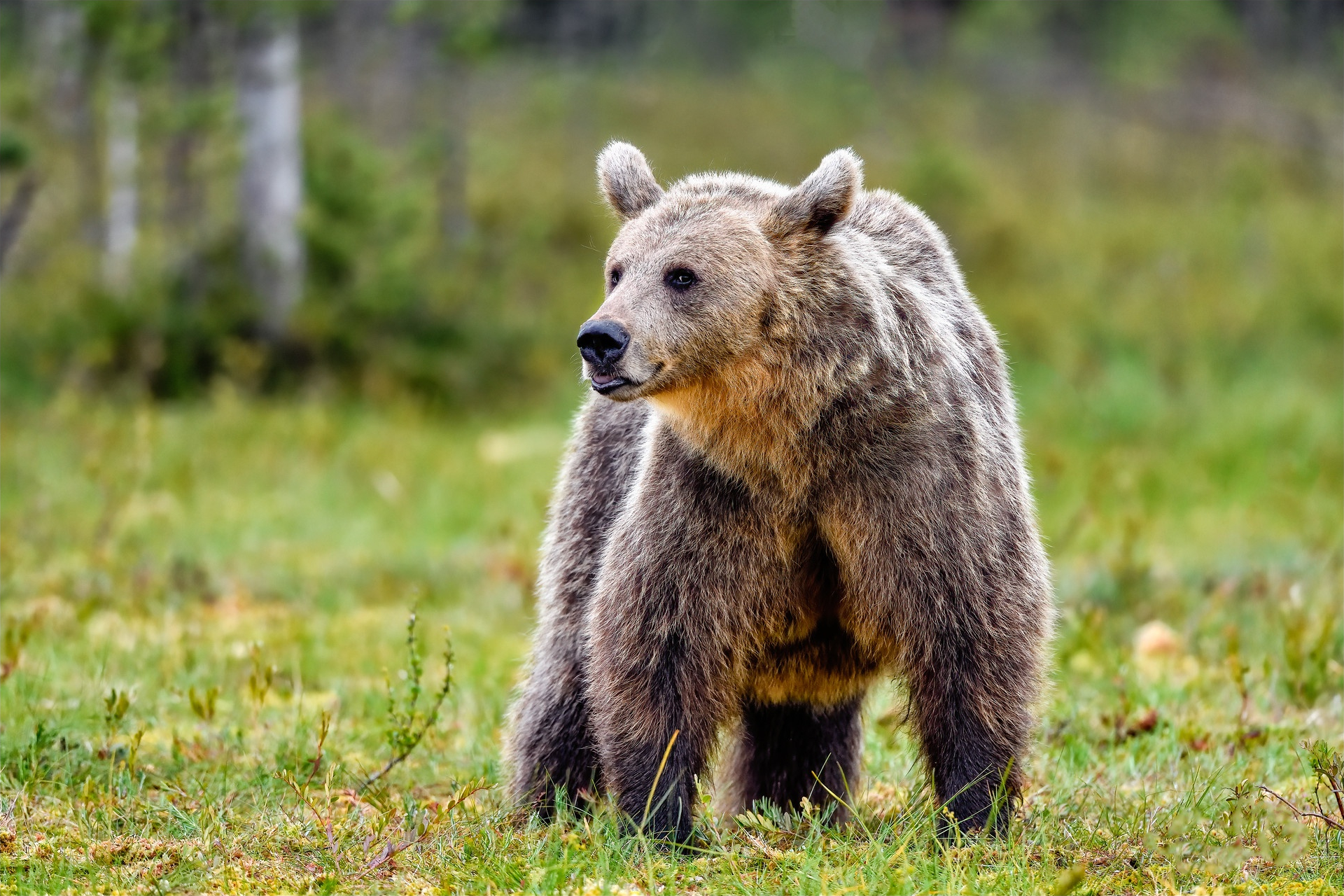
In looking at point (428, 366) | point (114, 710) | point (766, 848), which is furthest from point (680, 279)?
point (428, 366)

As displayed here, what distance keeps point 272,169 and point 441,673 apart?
7596mm

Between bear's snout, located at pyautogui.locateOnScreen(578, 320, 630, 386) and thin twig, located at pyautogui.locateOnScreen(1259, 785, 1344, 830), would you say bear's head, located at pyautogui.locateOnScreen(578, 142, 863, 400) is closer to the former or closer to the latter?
bear's snout, located at pyautogui.locateOnScreen(578, 320, 630, 386)

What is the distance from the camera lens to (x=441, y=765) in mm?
4863

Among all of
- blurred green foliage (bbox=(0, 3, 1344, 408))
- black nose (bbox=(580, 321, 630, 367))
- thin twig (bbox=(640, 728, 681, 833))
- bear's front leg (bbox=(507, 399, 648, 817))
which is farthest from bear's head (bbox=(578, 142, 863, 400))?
blurred green foliage (bbox=(0, 3, 1344, 408))

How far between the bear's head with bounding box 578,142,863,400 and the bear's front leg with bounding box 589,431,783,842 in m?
0.29

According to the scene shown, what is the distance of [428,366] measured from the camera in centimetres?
1323

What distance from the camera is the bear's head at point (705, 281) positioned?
A: 360 cm

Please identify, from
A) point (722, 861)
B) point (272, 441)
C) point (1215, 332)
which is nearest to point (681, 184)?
point (722, 861)

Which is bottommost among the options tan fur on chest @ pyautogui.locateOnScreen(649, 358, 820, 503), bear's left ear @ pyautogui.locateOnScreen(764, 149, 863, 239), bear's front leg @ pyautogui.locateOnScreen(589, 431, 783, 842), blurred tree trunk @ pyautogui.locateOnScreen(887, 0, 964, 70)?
bear's front leg @ pyautogui.locateOnScreen(589, 431, 783, 842)

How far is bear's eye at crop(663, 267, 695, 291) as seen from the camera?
3.74 meters

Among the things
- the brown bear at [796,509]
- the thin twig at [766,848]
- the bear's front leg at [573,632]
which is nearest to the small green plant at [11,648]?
the bear's front leg at [573,632]

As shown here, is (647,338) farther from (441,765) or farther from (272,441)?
(272,441)

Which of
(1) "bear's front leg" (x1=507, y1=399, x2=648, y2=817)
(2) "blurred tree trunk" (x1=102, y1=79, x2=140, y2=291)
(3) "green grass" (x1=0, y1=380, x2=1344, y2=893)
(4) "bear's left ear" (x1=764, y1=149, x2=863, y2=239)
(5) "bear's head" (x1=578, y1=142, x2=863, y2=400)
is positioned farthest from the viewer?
(2) "blurred tree trunk" (x1=102, y1=79, x2=140, y2=291)

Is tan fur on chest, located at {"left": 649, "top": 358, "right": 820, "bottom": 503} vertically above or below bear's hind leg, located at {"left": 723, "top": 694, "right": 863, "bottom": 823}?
above
